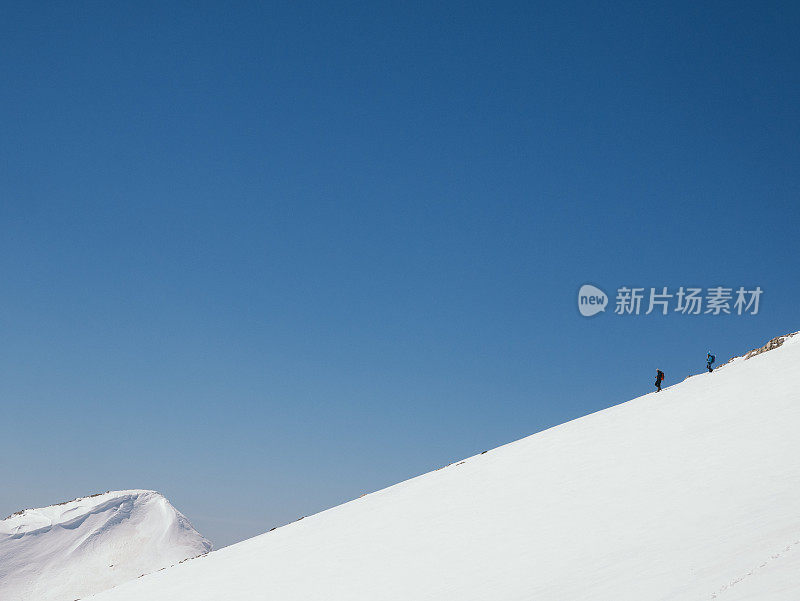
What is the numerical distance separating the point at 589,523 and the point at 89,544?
56535 mm

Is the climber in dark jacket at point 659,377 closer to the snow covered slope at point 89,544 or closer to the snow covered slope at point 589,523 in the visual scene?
the snow covered slope at point 589,523

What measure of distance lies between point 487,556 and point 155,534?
55495mm

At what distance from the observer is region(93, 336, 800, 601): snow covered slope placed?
8.21 meters

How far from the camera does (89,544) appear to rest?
175ft

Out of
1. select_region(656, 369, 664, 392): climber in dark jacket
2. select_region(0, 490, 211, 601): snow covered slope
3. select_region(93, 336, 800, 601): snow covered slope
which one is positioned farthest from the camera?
select_region(0, 490, 211, 601): snow covered slope

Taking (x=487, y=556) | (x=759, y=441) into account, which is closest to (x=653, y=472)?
(x=759, y=441)

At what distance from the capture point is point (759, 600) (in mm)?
5891

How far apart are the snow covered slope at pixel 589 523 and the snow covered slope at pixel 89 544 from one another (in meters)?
35.9

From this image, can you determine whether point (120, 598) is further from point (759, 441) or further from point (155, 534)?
point (155, 534)

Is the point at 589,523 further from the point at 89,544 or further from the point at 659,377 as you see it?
the point at 89,544

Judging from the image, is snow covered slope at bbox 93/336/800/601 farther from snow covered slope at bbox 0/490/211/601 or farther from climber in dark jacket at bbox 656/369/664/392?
snow covered slope at bbox 0/490/211/601

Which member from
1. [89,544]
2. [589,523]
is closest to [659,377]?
[589,523]

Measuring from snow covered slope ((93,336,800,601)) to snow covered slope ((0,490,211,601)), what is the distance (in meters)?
35.9

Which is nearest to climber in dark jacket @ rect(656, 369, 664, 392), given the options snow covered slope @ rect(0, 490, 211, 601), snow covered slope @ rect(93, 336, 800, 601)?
snow covered slope @ rect(93, 336, 800, 601)
